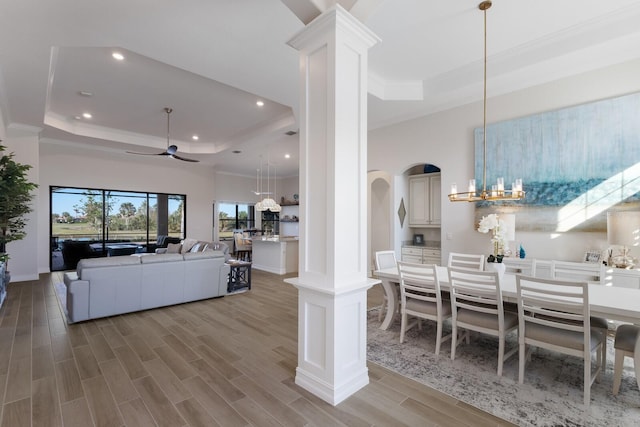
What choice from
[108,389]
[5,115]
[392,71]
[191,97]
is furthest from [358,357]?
[5,115]

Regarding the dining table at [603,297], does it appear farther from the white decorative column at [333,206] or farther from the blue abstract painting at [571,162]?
the blue abstract painting at [571,162]

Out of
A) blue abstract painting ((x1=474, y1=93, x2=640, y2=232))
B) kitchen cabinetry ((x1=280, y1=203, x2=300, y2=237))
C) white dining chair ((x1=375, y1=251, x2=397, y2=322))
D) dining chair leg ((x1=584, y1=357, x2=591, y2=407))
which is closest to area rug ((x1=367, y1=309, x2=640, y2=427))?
dining chair leg ((x1=584, y1=357, x2=591, y2=407))

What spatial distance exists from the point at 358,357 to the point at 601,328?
2.14 m

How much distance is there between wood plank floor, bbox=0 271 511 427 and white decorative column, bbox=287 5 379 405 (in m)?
0.27

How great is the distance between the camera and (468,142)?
15.5 feet

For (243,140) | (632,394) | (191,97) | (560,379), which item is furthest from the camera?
(243,140)

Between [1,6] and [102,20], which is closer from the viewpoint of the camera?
[1,6]

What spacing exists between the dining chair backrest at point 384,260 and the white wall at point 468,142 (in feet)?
4.50

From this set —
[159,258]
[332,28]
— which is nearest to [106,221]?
[159,258]

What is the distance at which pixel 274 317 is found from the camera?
411 cm

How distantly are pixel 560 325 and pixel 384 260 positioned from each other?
2.02m

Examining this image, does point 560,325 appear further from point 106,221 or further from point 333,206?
point 106,221

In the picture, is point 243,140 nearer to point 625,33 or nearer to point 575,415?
point 625,33

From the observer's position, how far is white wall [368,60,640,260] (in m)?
3.67
